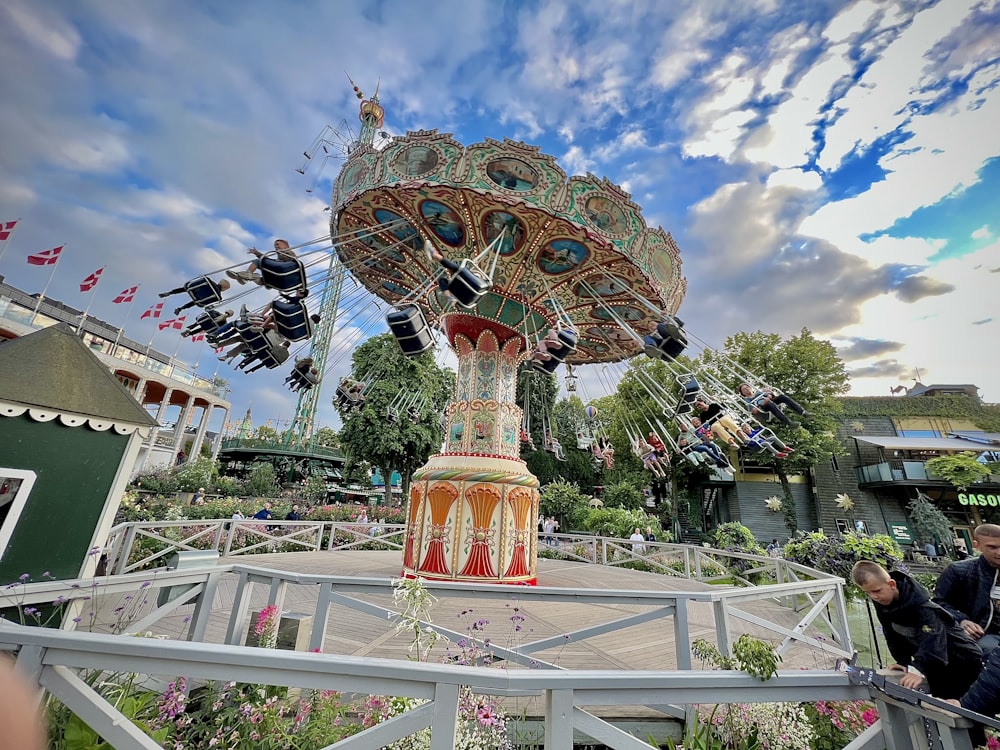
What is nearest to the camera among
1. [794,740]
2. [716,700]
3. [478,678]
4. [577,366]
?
[478,678]

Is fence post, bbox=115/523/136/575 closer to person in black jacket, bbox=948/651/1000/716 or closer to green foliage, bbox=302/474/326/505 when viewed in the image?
person in black jacket, bbox=948/651/1000/716

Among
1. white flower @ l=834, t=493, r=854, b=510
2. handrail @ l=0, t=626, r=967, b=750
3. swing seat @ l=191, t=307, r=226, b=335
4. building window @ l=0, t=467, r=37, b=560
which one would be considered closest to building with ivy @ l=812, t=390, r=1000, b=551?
white flower @ l=834, t=493, r=854, b=510

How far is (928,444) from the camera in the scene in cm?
2445

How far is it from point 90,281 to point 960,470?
1602 inches

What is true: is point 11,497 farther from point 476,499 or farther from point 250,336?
point 476,499

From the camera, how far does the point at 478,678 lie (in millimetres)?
1569

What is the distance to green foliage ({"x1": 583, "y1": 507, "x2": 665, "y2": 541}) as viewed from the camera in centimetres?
1602

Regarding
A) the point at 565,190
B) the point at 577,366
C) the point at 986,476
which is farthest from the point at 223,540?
the point at 986,476

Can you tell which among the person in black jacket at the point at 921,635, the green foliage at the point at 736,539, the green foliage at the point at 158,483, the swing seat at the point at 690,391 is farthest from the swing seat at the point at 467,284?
the green foliage at the point at 158,483

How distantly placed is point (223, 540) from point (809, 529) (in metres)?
29.7

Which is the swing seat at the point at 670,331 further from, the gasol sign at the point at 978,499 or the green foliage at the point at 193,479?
the gasol sign at the point at 978,499

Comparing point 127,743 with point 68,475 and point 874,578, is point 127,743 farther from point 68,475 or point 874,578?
point 874,578

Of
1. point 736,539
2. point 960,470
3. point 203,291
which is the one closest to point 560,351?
point 203,291

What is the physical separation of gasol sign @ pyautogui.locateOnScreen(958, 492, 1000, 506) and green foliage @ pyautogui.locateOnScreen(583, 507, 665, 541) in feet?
63.2
